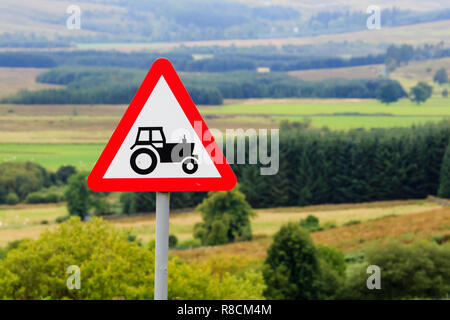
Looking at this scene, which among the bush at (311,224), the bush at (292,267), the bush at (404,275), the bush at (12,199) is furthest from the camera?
the bush at (12,199)

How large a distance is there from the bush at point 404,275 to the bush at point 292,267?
334 centimetres

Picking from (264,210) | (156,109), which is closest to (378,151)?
(264,210)

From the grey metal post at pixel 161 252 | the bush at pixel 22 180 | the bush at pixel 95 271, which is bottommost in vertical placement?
the grey metal post at pixel 161 252

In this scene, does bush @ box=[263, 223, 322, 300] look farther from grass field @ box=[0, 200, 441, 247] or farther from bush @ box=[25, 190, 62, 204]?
bush @ box=[25, 190, 62, 204]

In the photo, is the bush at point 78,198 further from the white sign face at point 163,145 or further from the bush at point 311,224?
the white sign face at point 163,145

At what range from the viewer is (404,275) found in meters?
58.2

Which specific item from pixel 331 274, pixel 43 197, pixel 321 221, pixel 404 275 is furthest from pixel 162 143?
pixel 43 197

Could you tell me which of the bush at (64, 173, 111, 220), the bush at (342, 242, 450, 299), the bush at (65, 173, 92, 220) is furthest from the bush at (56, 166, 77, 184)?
the bush at (342, 242, 450, 299)

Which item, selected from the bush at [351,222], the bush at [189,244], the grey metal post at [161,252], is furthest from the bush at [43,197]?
the grey metal post at [161,252]

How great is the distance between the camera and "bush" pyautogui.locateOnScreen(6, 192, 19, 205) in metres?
178

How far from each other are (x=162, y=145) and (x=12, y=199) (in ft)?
594

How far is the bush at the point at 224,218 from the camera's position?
11581 centimetres

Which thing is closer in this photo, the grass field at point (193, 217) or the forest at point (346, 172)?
the grass field at point (193, 217)

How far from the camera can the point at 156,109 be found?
6512 millimetres
